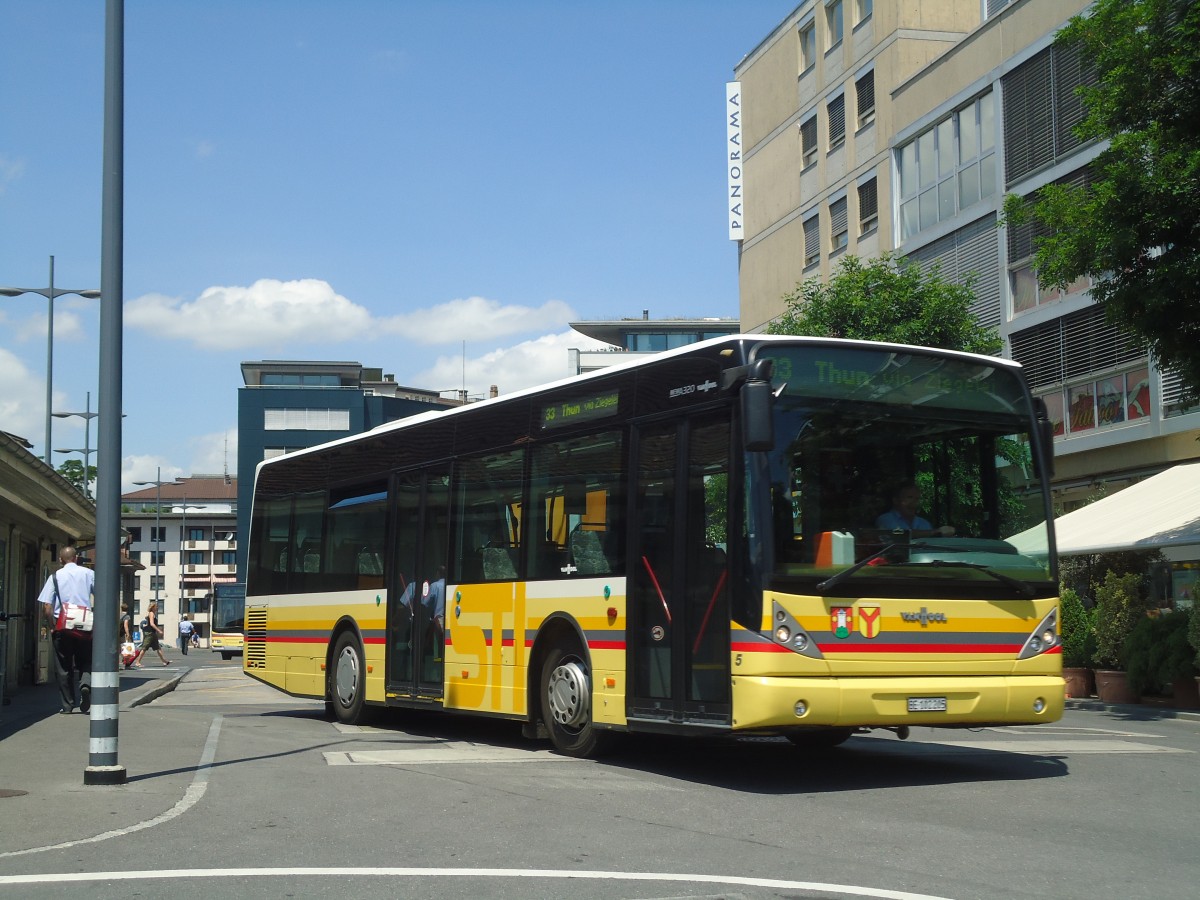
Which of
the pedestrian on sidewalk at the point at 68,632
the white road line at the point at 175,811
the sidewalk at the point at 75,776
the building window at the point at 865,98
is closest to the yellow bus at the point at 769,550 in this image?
the white road line at the point at 175,811

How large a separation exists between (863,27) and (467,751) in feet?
113

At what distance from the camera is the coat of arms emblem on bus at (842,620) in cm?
1016

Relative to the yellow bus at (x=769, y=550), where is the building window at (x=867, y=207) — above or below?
above

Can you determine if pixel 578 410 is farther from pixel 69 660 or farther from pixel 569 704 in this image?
pixel 69 660

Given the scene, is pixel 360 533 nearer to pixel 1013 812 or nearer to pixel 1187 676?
pixel 1013 812

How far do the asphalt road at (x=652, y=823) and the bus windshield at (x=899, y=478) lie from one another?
1471 millimetres

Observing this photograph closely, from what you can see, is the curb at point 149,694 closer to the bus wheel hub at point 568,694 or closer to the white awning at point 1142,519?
the bus wheel hub at point 568,694

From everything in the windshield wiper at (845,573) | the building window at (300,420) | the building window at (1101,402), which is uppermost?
the building window at (300,420)

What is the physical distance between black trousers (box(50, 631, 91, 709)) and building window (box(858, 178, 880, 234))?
2872 cm

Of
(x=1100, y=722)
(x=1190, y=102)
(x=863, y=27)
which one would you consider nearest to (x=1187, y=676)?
(x=1100, y=722)

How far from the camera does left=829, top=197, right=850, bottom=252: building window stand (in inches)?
1734

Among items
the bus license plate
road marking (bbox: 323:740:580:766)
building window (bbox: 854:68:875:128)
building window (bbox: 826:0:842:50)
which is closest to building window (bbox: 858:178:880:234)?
building window (bbox: 854:68:875:128)

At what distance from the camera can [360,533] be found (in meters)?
16.8

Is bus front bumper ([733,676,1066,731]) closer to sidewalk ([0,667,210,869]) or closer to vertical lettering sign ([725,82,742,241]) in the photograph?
sidewalk ([0,667,210,869])
